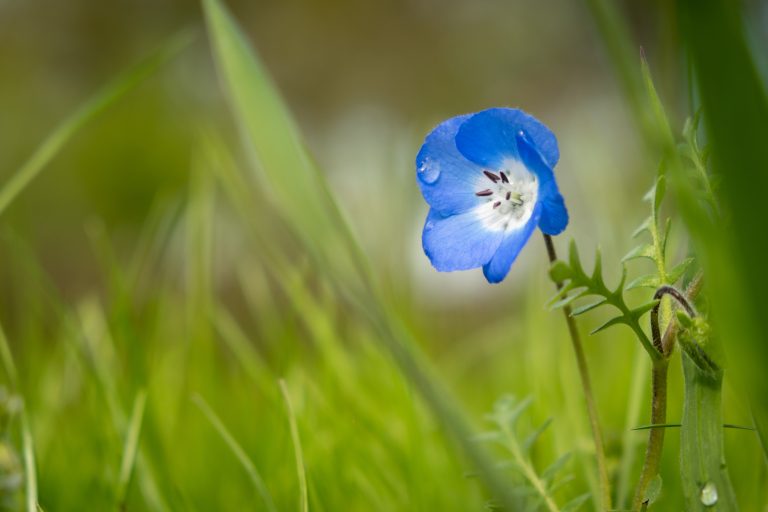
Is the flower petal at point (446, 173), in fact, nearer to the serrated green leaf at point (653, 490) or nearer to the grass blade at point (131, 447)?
the serrated green leaf at point (653, 490)

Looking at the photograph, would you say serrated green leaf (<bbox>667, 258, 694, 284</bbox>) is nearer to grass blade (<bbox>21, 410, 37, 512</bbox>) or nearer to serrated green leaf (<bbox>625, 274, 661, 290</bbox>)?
serrated green leaf (<bbox>625, 274, 661, 290</bbox>)

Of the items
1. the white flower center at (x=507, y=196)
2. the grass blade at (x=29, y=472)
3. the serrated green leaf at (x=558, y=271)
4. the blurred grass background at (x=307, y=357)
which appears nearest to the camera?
the serrated green leaf at (x=558, y=271)

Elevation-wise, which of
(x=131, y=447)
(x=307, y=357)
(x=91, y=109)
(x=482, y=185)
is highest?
(x=91, y=109)

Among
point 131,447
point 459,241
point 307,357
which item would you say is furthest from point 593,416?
point 307,357

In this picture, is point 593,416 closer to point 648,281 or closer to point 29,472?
point 648,281

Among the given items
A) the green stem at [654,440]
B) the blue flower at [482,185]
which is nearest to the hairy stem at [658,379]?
the green stem at [654,440]
